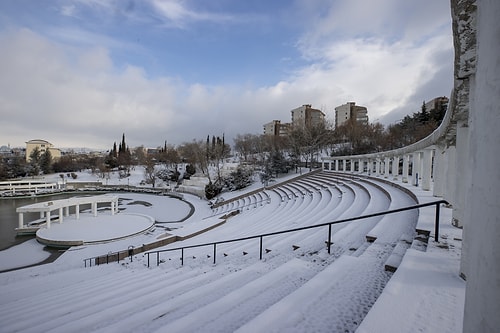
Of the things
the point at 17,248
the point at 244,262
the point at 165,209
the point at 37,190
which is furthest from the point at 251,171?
the point at 37,190

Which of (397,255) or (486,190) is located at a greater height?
(486,190)

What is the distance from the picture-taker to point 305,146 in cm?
3947

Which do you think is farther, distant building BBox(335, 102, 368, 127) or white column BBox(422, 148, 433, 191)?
distant building BBox(335, 102, 368, 127)

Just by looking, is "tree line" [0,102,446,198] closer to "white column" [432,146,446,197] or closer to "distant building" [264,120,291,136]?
"distant building" [264,120,291,136]

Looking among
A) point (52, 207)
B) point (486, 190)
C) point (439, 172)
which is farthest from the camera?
point (52, 207)

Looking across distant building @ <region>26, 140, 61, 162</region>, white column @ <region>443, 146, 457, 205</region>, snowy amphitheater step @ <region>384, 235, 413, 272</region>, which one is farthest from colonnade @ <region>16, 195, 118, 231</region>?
distant building @ <region>26, 140, 61, 162</region>

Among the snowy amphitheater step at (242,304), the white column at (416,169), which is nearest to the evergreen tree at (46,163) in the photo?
the snowy amphitheater step at (242,304)

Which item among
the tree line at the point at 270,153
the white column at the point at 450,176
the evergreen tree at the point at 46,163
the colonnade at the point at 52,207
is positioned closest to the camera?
the white column at the point at 450,176

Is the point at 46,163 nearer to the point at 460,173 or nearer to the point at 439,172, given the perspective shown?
the point at 439,172

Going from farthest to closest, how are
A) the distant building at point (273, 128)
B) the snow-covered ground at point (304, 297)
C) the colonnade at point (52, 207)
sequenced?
the distant building at point (273, 128) → the colonnade at point (52, 207) → the snow-covered ground at point (304, 297)

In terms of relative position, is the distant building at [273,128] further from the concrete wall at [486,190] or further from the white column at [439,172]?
the concrete wall at [486,190]

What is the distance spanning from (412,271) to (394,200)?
643 cm

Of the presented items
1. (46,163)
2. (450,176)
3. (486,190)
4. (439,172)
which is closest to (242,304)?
(486,190)

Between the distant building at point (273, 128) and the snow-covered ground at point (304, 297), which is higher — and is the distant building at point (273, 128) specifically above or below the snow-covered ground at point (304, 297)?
above
